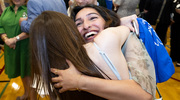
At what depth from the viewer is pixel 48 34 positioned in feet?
2.65


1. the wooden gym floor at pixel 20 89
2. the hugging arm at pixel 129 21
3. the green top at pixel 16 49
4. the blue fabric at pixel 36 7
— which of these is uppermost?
the blue fabric at pixel 36 7

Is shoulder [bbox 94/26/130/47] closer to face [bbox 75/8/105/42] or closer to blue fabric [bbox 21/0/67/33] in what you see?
face [bbox 75/8/105/42]

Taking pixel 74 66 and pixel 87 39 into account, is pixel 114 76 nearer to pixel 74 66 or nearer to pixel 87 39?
pixel 74 66

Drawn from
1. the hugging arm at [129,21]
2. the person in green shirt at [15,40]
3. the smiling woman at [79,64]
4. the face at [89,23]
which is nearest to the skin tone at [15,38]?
the person in green shirt at [15,40]

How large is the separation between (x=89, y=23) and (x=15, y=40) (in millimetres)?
1142

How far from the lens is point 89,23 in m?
1.19

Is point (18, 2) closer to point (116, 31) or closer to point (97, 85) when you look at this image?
point (116, 31)

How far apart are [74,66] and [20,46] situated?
4.87ft

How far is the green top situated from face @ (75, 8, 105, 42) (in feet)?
3.47

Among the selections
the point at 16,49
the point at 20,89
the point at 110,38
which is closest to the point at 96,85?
the point at 110,38

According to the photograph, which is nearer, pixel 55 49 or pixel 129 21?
pixel 55 49

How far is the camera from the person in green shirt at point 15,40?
192 cm

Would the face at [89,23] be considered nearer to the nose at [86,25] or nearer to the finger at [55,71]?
the nose at [86,25]

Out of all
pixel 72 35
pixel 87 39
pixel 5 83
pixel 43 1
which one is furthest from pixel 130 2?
pixel 5 83
